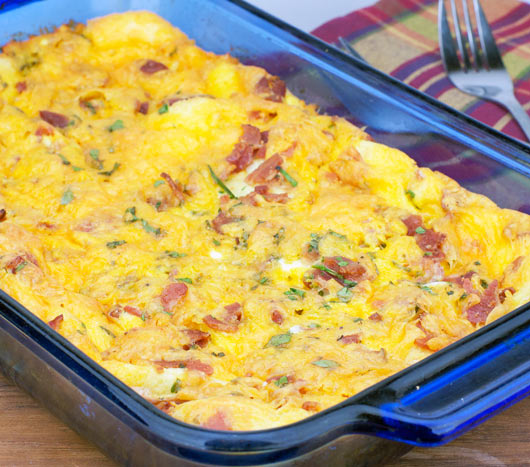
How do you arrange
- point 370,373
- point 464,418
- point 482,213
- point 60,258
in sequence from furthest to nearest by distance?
point 482,213
point 60,258
point 370,373
point 464,418

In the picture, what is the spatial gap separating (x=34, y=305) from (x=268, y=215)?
872 millimetres

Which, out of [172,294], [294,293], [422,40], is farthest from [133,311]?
[422,40]

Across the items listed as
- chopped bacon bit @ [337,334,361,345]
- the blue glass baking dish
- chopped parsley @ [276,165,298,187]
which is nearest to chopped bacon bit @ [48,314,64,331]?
the blue glass baking dish

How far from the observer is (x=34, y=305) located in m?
2.57

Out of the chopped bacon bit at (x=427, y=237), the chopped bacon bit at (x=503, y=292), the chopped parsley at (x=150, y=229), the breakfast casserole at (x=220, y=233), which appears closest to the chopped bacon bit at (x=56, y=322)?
the breakfast casserole at (x=220, y=233)

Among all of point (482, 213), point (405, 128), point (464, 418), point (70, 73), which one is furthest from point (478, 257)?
point (70, 73)

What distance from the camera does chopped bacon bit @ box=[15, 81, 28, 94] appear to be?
3.51m

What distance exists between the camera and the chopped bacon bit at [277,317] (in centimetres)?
261

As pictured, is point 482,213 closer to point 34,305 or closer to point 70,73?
point 34,305

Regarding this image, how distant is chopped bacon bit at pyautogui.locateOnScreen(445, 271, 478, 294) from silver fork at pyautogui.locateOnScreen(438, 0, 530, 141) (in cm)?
133

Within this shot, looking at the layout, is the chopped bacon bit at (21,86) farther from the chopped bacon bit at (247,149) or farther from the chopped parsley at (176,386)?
the chopped parsley at (176,386)

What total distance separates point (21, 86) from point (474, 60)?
1984 mm

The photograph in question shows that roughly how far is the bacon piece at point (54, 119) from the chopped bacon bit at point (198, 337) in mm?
1192

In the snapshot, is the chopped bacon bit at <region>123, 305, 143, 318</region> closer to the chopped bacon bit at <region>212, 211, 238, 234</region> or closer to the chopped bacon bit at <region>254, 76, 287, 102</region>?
the chopped bacon bit at <region>212, 211, 238, 234</region>
